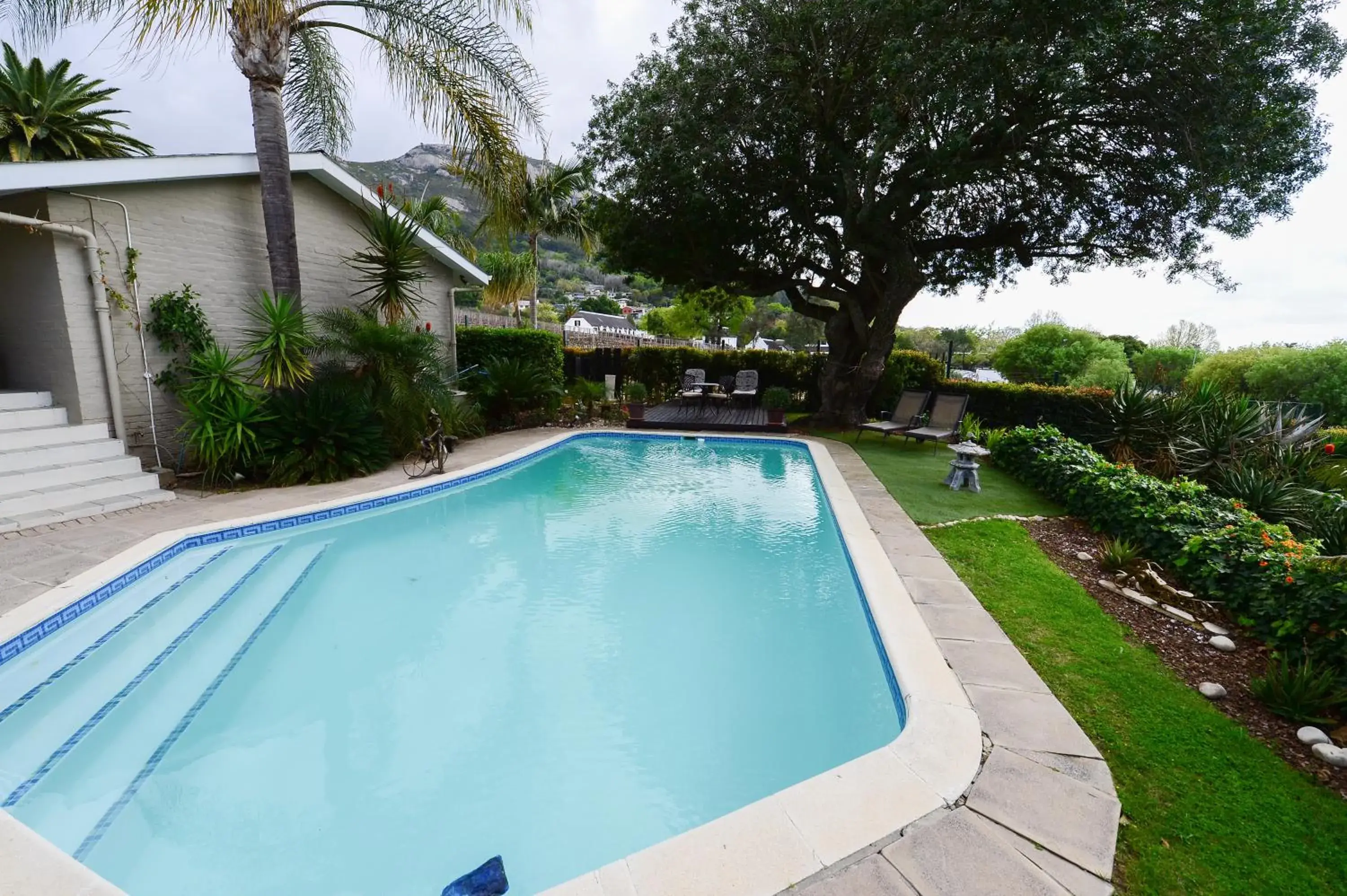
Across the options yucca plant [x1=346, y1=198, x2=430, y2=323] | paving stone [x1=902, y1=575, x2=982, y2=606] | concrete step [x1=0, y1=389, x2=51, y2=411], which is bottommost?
paving stone [x1=902, y1=575, x2=982, y2=606]

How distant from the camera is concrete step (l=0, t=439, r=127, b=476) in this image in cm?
577

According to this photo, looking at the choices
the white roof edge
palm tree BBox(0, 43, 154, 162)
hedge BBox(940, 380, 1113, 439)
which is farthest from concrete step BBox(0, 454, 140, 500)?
hedge BBox(940, 380, 1113, 439)

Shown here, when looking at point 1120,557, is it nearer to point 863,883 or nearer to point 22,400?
point 863,883

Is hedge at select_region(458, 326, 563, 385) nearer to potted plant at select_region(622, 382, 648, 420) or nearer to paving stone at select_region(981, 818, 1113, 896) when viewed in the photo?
potted plant at select_region(622, 382, 648, 420)

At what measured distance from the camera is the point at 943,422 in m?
10.9

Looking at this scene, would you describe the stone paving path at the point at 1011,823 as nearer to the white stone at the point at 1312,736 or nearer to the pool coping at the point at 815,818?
the pool coping at the point at 815,818

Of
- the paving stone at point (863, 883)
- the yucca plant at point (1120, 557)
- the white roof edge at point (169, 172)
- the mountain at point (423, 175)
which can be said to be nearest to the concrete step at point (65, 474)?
the white roof edge at point (169, 172)

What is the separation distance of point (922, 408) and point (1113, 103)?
5.75 metres

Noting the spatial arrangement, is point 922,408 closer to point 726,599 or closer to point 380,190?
point 726,599

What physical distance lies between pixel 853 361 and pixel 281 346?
1135cm

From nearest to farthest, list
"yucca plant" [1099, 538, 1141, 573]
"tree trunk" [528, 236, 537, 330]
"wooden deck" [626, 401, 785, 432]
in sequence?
1. "yucca plant" [1099, 538, 1141, 573]
2. "wooden deck" [626, 401, 785, 432]
3. "tree trunk" [528, 236, 537, 330]

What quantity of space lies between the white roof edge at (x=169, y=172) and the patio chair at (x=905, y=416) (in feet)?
30.5

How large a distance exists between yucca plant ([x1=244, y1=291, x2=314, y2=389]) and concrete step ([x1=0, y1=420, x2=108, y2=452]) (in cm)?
171

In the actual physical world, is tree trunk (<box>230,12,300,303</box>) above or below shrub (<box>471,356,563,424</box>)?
above
